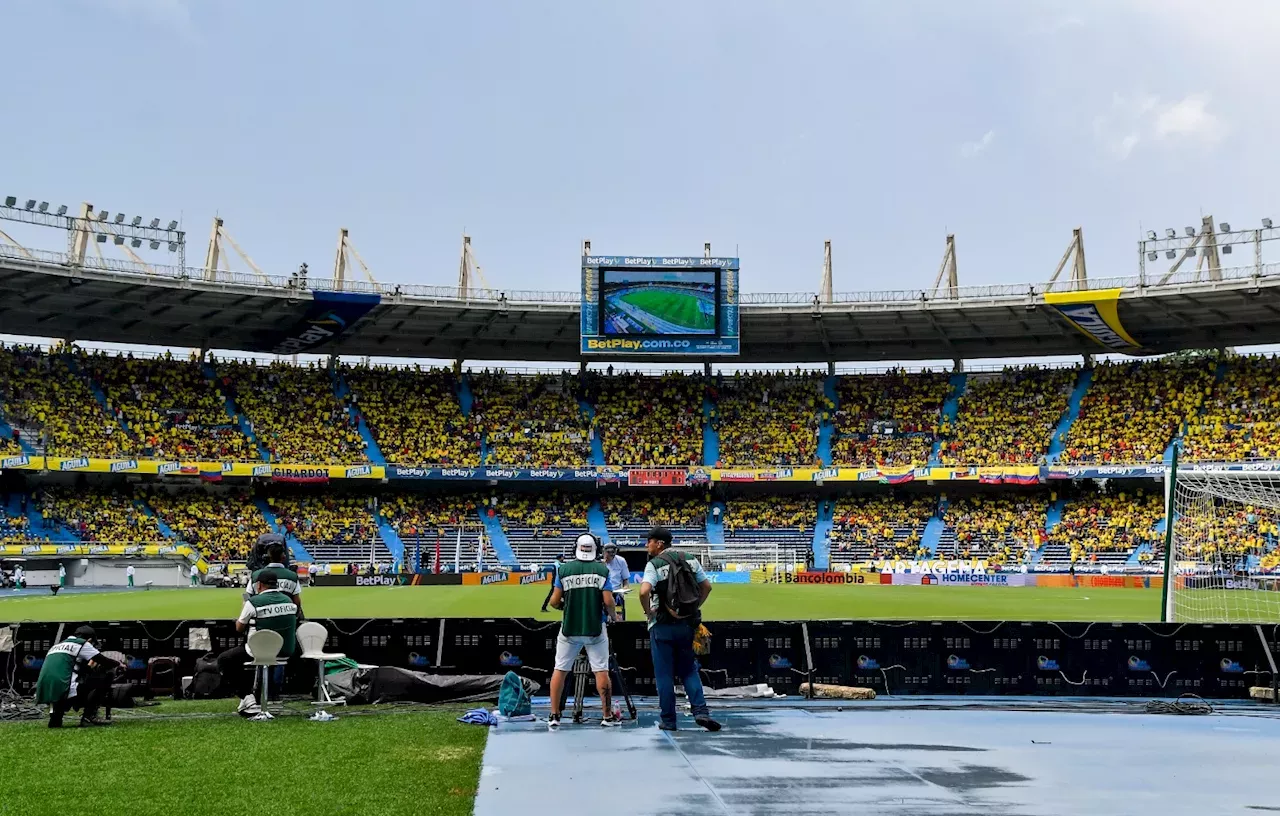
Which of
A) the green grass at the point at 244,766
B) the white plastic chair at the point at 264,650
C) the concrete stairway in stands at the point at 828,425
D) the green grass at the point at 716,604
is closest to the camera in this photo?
the green grass at the point at 244,766

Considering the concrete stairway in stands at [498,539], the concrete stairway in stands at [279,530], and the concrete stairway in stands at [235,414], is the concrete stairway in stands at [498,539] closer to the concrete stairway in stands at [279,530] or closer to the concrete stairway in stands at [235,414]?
the concrete stairway in stands at [279,530]

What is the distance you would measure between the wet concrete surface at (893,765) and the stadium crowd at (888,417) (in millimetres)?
43041

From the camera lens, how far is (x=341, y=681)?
12672 millimetres

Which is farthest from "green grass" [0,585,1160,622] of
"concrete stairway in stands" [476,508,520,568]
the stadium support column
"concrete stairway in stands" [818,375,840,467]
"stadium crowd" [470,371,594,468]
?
"stadium crowd" [470,371,594,468]

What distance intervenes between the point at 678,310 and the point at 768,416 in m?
10.0

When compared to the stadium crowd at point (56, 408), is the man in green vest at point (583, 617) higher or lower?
lower

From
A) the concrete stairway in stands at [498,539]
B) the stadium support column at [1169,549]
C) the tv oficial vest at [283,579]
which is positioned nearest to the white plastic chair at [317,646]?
the tv oficial vest at [283,579]

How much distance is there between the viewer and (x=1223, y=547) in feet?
128

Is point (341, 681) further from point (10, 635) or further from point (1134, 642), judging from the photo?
point (1134, 642)

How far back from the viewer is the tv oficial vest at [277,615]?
1143 cm

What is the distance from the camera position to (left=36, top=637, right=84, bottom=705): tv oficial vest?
34.6ft

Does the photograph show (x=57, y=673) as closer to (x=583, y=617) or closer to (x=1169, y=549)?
(x=583, y=617)

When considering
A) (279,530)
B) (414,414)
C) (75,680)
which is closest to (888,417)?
(414,414)

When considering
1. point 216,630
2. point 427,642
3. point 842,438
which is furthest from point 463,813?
point 842,438
